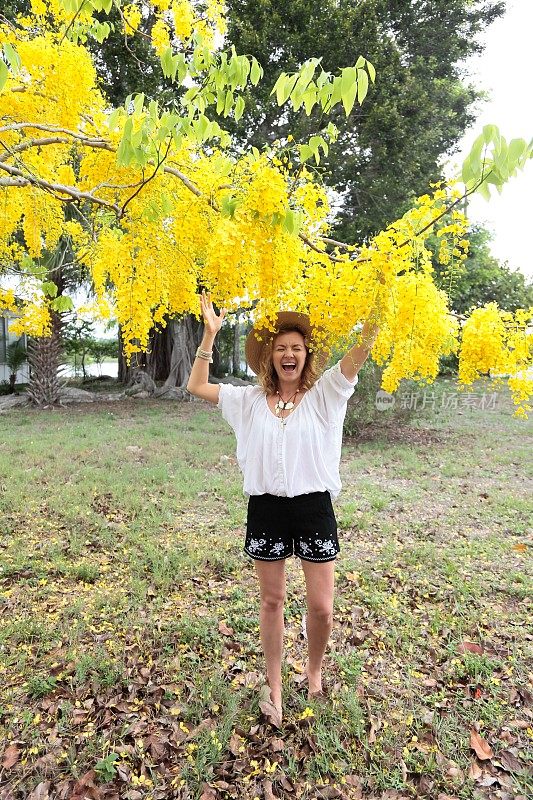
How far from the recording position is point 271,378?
2521mm

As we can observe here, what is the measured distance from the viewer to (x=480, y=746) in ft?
8.17

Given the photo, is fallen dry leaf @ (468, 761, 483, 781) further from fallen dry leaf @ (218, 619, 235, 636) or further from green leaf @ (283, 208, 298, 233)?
green leaf @ (283, 208, 298, 233)

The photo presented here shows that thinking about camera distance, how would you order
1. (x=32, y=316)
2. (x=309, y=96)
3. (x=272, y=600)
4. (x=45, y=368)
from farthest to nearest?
1. (x=45, y=368)
2. (x=32, y=316)
3. (x=272, y=600)
4. (x=309, y=96)

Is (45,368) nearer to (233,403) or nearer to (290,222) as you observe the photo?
(233,403)

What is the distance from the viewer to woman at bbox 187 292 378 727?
233 cm

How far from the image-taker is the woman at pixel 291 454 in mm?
2332

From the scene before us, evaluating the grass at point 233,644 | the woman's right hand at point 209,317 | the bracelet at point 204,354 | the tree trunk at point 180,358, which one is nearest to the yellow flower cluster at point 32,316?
the grass at point 233,644

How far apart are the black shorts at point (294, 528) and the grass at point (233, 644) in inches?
37.0

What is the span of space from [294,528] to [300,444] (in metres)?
0.39

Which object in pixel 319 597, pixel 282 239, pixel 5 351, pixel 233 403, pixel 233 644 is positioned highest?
pixel 282 239

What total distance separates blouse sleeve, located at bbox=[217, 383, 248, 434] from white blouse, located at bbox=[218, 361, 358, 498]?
0.07 m

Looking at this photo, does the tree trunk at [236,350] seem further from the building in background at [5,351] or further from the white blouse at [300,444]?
the white blouse at [300,444]

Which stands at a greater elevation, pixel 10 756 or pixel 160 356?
pixel 160 356

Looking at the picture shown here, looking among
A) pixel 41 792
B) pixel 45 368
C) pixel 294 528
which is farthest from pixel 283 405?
pixel 45 368
